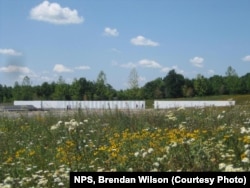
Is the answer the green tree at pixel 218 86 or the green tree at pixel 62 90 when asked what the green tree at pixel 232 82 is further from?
the green tree at pixel 62 90

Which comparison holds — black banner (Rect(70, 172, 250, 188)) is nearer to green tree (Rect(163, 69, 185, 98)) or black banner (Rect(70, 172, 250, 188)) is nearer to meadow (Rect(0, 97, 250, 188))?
meadow (Rect(0, 97, 250, 188))

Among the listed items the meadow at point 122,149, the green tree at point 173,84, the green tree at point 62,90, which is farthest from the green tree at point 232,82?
the meadow at point 122,149

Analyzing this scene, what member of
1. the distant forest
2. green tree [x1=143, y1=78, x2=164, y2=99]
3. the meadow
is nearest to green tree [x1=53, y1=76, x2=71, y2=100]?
the distant forest

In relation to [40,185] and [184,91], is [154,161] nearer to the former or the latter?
[40,185]

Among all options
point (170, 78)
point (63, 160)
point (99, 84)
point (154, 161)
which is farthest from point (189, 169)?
point (170, 78)

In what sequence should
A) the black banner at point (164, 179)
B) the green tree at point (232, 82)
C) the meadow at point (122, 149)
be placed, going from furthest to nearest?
the green tree at point (232, 82) < the meadow at point (122, 149) < the black banner at point (164, 179)

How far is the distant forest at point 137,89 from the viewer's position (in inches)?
3270

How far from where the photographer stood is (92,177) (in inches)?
183

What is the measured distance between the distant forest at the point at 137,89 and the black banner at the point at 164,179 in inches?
2812

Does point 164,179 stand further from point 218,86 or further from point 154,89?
point 154,89

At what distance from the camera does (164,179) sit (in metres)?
4.39

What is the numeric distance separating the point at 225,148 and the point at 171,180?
64.0 inches

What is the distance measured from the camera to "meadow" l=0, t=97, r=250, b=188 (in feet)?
16.7

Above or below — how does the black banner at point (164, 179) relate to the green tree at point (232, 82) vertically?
below
